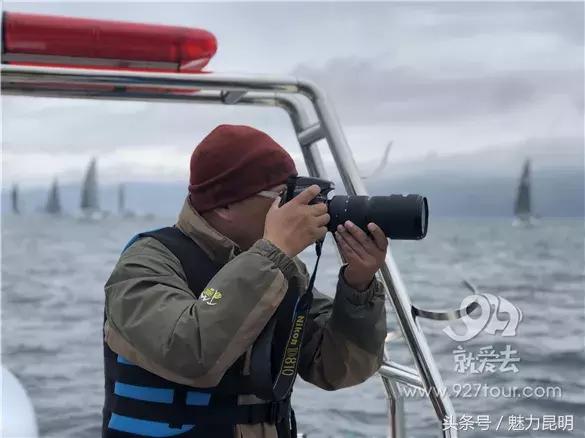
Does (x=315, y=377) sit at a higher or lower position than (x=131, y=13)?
lower

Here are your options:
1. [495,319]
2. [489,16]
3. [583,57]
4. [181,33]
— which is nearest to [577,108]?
[583,57]

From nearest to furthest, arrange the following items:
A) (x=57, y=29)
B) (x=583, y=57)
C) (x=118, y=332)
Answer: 1. (x=118, y=332)
2. (x=57, y=29)
3. (x=583, y=57)

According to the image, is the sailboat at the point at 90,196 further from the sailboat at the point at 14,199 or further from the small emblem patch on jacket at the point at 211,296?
the small emblem patch on jacket at the point at 211,296

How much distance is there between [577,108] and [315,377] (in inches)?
185

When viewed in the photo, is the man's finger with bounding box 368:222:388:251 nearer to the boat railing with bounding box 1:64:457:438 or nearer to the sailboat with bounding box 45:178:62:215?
the boat railing with bounding box 1:64:457:438

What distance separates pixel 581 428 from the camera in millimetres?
2664

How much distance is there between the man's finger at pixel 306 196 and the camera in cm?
70

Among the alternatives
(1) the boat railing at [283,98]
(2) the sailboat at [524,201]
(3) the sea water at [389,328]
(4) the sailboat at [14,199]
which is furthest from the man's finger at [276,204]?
(2) the sailboat at [524,201]

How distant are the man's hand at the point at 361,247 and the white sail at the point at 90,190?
255 centimetres

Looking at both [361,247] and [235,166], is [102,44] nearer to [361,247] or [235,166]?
[235,166]

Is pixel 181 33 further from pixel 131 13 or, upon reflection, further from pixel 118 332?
pixel 131 13

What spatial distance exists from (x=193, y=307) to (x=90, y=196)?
8.73 feet
